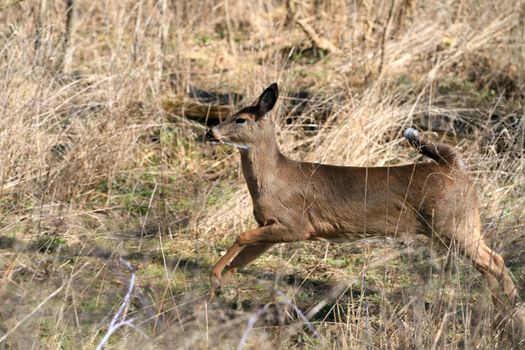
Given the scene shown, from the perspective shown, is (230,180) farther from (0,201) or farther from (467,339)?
(467,339)

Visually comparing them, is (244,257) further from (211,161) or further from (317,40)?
(317,40)

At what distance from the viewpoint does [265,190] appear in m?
5.73

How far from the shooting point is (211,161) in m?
8.05

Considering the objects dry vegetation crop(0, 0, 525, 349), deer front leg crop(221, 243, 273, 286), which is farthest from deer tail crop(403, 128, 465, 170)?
deer front leg crop(221, 243, 273, 286)

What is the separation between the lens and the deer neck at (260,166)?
18.8 ft

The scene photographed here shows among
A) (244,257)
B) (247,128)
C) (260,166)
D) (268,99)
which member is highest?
(268,99)

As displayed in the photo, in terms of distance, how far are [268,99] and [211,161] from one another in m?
2.44

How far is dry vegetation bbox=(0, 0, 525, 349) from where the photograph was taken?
4734mm

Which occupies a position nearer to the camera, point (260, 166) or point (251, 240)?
point (251, 240)

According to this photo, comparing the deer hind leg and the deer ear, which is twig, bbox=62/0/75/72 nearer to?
the deer ear

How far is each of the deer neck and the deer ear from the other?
0.19m

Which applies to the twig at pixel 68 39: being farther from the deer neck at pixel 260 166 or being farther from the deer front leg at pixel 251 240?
the deer front leg at pixel 251 240

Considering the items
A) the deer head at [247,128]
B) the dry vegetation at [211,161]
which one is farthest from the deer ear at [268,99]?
the dry vegetation at [211,161]

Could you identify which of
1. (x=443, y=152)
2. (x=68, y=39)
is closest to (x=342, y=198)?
(x=443, y=152)
